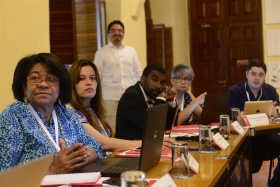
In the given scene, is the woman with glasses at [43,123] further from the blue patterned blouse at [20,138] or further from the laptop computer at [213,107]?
the laptop computer at [213,107]

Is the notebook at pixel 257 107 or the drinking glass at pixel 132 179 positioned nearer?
the drinking glass at pixel 132 179

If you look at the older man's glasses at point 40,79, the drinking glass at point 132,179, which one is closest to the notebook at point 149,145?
the older man's glasses at point 40,79

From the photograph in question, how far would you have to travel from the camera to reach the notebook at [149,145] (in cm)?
200

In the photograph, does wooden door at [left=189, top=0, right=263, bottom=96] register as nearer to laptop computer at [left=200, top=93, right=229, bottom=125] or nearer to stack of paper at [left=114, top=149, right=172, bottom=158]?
laptop computer at [left=200, top=93, right=229, bottom=125]

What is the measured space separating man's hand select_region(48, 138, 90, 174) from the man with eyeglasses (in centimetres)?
365

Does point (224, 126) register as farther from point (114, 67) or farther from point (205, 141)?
point (114, 67)

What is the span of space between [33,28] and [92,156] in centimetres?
180

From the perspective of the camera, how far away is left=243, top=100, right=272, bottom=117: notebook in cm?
440

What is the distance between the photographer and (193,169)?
2.10 meters

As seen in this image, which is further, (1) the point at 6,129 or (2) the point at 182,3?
(2) the point at 182,3

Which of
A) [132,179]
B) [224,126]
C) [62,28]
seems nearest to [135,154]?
[224,126]

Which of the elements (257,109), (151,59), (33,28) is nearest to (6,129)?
(33,28)

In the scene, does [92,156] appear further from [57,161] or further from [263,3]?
[263,3]

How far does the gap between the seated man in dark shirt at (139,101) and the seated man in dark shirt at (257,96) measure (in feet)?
4.62
